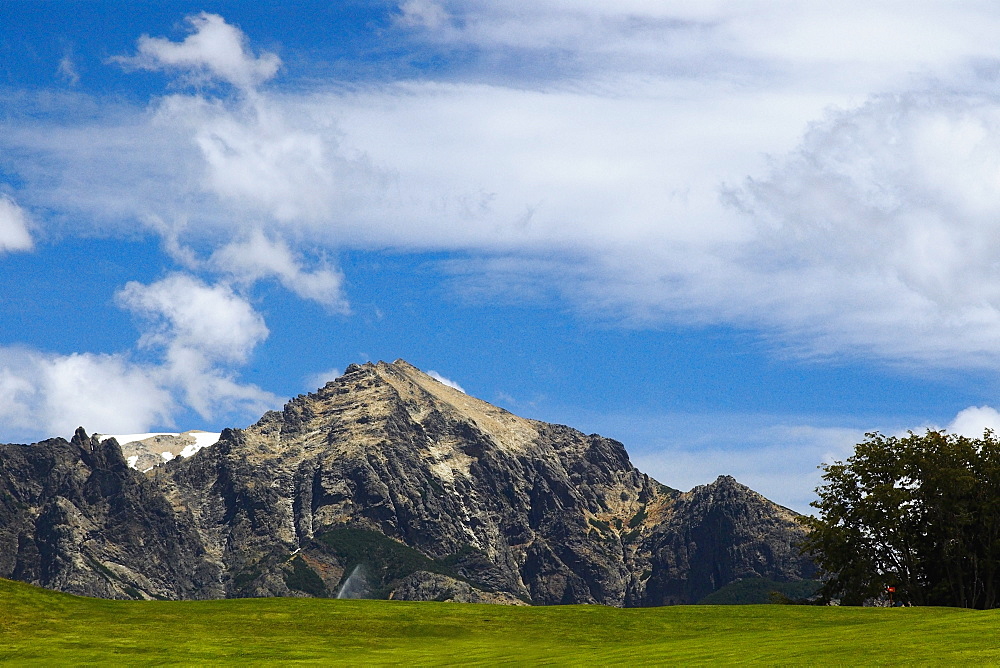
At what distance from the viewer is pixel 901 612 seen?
73.1 metres

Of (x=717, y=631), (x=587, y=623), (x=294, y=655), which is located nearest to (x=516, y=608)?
(x=587, y=623)

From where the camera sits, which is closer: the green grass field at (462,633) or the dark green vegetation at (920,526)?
the green grass field at (462,633)

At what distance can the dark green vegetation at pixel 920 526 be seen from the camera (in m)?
106

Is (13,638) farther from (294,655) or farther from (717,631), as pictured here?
(717,631)

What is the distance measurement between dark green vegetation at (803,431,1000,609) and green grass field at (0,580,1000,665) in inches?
1387

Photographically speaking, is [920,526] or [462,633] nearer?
[462,633]

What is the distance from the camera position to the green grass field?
1948 inches

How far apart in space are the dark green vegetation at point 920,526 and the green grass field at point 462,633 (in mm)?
35236

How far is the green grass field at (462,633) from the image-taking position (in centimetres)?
4947

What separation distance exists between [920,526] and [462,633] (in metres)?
57.8

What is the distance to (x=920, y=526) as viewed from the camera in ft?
358

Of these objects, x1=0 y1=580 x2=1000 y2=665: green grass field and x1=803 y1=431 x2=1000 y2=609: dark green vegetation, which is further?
x1=803 y1=431 x2=1000 y2=609: dark green vegetation

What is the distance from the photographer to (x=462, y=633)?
69.6m

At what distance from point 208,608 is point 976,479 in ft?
231
